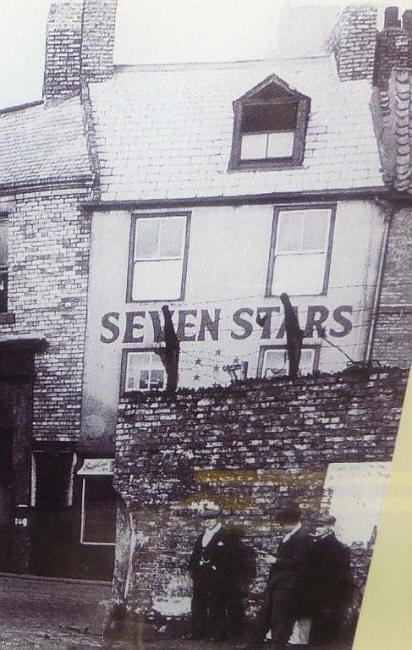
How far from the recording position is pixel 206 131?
2301mm

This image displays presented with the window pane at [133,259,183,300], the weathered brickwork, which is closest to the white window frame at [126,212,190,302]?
the window pane at [133,259,183,300]

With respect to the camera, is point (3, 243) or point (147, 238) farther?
point (3, 243)

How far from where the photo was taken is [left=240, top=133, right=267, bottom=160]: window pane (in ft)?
7.39

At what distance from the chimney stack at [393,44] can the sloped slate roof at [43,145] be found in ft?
3.35

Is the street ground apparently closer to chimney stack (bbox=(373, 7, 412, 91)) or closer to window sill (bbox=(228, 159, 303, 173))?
window sill (bbox=(228, 159, 303, 173))

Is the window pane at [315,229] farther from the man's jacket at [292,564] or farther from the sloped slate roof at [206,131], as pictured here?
the man's jacket at [292,564]

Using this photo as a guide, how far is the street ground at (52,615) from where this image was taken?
2.26 metres

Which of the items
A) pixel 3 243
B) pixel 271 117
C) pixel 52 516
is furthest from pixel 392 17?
pixel 52 516

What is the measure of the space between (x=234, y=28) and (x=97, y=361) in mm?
1189

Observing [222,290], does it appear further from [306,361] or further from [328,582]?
[328,582]

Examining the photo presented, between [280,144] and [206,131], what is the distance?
252 mm

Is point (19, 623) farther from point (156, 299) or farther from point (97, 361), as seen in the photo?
point (156, 299)

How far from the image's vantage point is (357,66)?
2.22 meters

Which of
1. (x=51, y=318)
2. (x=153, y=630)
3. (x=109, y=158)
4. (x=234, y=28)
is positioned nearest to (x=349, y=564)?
(x=153, y=630)
